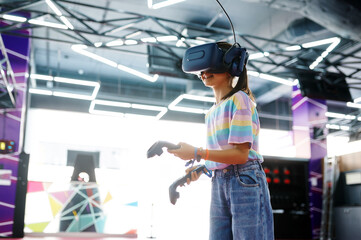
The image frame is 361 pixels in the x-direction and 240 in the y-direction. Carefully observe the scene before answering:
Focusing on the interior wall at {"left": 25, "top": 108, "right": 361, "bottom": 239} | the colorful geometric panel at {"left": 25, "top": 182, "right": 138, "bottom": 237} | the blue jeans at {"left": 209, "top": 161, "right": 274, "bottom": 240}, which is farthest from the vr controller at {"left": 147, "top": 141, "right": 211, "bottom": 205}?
the interior wall at {"left": 25, "top": 108, "right": 361, "bottom": 239}

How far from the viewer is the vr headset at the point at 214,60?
1235 mm

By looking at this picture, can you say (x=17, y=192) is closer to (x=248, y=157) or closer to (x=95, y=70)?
(x=95, y=70)

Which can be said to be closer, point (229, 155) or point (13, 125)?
point (229, 155)

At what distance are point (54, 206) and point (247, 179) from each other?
5809mm

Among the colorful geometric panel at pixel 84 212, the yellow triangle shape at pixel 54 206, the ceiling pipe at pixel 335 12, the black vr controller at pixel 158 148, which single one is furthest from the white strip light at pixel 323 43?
the black vr controller at pixel 158 148

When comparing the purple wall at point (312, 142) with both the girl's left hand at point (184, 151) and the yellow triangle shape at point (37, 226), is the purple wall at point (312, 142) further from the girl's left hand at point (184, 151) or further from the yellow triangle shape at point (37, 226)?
the girl's left hand at point (184, 151)

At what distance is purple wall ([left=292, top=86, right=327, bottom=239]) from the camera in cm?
830

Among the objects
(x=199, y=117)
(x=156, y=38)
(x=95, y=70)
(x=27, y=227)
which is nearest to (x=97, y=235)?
(x=27, y=227)

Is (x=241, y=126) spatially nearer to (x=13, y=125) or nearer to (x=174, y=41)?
(x=13, y=125)

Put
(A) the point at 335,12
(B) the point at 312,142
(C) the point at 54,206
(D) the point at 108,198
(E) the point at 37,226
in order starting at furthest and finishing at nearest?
1. (B) the point at 312,142
2. (D) the point at 108,198
3. (C) the point at 54,206
4. (E) the point at 37,226
5. (A) the point at 335,12

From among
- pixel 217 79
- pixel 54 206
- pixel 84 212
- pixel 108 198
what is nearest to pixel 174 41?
pixel 108 198

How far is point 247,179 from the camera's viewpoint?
3.80 ft

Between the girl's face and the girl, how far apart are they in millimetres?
10

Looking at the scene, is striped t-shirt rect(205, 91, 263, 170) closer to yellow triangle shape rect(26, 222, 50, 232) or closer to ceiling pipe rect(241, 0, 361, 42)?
ceiling pipe rect(241, 0, 361, 42)
